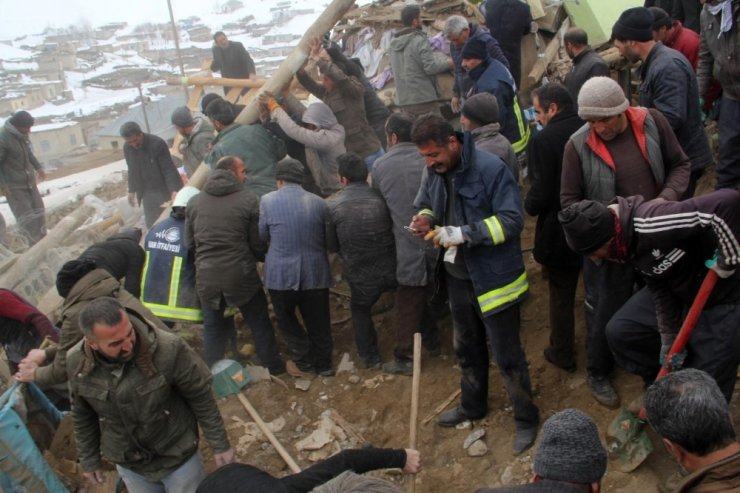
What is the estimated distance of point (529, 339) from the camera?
17.9ft

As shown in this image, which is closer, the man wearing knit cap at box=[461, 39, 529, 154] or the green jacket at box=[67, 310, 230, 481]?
the green jacket at box=[67, 310, 230, 481]

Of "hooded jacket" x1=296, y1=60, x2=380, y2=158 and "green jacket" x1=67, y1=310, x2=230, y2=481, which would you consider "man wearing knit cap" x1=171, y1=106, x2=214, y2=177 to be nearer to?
"hooded jacket" x1=296, y1=60, x2=380, y2=158

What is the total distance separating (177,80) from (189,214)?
585 cm

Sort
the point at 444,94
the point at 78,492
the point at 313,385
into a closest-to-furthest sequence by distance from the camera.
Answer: the point at 78,492, the point at 313,385, the point at 444,94

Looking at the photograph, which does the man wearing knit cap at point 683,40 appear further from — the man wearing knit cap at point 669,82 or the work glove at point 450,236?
the work glove at point 450,236

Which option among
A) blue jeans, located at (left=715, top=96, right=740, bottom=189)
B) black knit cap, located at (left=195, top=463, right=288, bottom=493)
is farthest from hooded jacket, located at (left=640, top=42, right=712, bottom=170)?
black knit cap, located at (left=195, top=463, right=288, bottom=493)

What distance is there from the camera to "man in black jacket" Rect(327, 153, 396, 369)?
537cm

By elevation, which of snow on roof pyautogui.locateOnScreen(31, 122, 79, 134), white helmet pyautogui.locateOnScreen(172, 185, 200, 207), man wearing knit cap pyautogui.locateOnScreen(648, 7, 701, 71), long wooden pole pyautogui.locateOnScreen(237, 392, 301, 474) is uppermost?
man wearing knit cap pyautogui.locateOnScreen(648, 7, 701, 71)

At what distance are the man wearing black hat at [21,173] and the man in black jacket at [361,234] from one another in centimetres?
680

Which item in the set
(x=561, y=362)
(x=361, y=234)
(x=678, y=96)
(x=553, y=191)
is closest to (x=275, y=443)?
(x=361, y=234)

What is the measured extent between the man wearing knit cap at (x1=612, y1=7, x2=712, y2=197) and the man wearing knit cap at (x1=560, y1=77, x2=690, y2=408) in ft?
2.16

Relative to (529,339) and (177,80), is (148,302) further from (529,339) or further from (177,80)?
(177,80)

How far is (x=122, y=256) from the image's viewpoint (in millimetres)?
5391

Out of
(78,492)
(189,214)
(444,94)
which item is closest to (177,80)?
(444,94)
